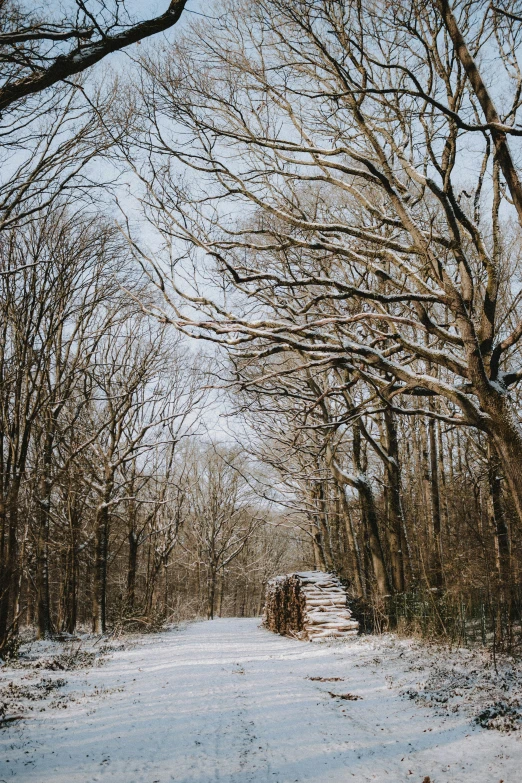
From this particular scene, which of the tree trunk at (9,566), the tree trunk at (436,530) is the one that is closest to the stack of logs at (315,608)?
the tree trunk at (436,530)

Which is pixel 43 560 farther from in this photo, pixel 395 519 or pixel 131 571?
pixel 395 519

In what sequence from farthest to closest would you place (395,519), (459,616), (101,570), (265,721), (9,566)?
(101,570), (395,519), (459,616), (9,566), (265,721)

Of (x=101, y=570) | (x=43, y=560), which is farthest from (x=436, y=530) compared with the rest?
(x=43, y=560)

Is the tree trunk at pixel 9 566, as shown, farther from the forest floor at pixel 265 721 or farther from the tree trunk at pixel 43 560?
the tree trunk at pixel 43 560

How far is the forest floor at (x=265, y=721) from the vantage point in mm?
3977

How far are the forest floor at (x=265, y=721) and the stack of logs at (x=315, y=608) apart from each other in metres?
3.92

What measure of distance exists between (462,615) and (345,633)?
4.77 meters

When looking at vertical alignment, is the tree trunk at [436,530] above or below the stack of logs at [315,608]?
above

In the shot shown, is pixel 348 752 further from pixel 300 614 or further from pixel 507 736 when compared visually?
pixel 300 614

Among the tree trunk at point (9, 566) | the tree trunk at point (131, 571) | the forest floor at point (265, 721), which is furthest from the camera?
the tree trunk at point (131, 571)

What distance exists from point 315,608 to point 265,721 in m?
8.40

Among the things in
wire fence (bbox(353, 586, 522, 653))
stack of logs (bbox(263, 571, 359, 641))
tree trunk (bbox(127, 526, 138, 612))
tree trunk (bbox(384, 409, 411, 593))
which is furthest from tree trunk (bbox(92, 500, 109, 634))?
tree trunk (bbox(384, 409, 411, 593))

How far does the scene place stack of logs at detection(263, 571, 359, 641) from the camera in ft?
41.9

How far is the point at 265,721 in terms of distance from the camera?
17.4 feet
